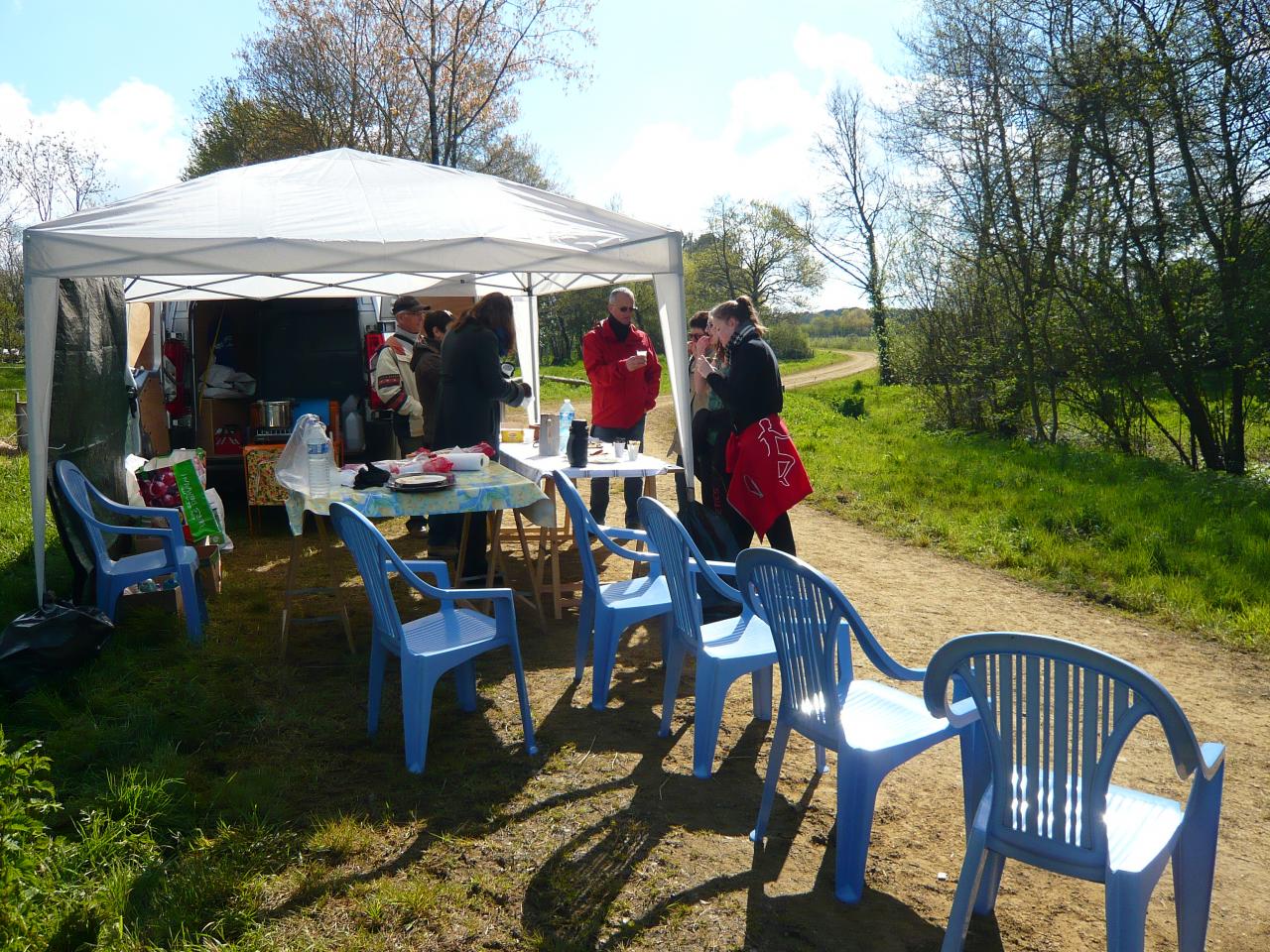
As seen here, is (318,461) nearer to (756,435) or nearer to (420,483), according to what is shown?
(420,483)

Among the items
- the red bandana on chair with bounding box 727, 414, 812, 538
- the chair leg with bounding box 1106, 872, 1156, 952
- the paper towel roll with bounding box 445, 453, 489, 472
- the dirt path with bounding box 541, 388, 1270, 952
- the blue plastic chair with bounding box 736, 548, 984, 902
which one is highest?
the paper towel roll with bounding box 445, 453, 489, 472

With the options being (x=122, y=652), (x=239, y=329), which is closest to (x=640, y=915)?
(x=122, y=652)

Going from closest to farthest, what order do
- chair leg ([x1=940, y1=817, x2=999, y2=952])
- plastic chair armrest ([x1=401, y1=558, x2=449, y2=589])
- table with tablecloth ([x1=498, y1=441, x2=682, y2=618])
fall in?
chair leg ([x1=940, y1=817, x2=999, y2=952]) < plastic chair armrest ([x1=401, y1=558, x2=449, y2=589]) < table with tablecloth ([x1=498, y1=441, x2=682, y2=618])

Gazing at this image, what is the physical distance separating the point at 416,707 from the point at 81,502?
282 centimetres

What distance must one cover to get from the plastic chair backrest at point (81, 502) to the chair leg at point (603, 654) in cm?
278

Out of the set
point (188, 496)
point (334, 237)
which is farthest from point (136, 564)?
point (334, 237)

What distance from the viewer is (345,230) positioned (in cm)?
519

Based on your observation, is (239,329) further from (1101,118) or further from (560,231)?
(1101,118)

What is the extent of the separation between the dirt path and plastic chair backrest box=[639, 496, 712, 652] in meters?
0.55

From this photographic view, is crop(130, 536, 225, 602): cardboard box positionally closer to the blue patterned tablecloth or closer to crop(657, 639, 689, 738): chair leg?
the blue patterned tablecloth

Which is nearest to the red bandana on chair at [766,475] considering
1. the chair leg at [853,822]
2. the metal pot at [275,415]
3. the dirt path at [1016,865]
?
the dirt path at [1016,865]

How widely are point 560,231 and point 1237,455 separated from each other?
8.65m

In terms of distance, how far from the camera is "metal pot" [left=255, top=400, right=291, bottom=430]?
8.08m

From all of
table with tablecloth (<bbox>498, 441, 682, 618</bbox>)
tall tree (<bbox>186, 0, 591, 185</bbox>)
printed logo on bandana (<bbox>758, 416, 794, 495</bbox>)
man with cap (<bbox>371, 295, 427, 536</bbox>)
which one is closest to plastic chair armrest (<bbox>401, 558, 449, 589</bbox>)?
table with tablecloth (<bbox>498, 441, 682, 618</bbox>)
